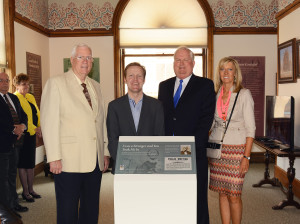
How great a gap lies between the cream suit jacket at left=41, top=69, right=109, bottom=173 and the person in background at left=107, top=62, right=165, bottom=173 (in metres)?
0.16

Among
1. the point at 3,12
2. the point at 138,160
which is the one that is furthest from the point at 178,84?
the point at 3,12

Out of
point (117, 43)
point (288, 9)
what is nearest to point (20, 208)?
point (117, 43)

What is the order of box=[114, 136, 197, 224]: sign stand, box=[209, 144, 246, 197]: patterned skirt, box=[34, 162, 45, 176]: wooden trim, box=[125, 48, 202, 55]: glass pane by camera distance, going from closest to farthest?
1. box=[114, 136, 197, 224]: sign stand
2. box=[209, 144, 246, 197]: patterned skirt
3. box=[34, 162, 45, 176]: wooden trim
4. box=[125, 48, 202, 55]: glass pane

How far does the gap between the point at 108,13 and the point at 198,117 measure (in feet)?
16.0

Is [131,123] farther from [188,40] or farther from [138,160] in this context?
[188,40]

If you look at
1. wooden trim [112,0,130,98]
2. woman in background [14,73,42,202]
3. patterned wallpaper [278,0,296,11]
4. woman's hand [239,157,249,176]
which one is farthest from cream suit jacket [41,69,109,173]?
wooden trim [112,0,130,98]

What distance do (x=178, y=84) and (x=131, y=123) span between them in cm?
70

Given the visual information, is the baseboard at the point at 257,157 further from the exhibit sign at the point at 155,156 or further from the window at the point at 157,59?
the exhibit sign at the point at 155,156

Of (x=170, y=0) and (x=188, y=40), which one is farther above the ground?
(x=170, y=0)

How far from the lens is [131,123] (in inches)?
100

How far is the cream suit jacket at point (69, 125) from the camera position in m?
2.46

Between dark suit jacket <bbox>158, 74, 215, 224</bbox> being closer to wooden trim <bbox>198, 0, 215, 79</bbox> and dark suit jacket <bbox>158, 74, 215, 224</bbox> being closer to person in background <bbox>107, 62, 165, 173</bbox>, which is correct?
person in background <bbox>107, 62, 165, 173</bbox>

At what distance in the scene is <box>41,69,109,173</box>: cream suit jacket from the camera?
2.46 metres

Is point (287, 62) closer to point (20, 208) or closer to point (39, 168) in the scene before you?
point (20, 208)
